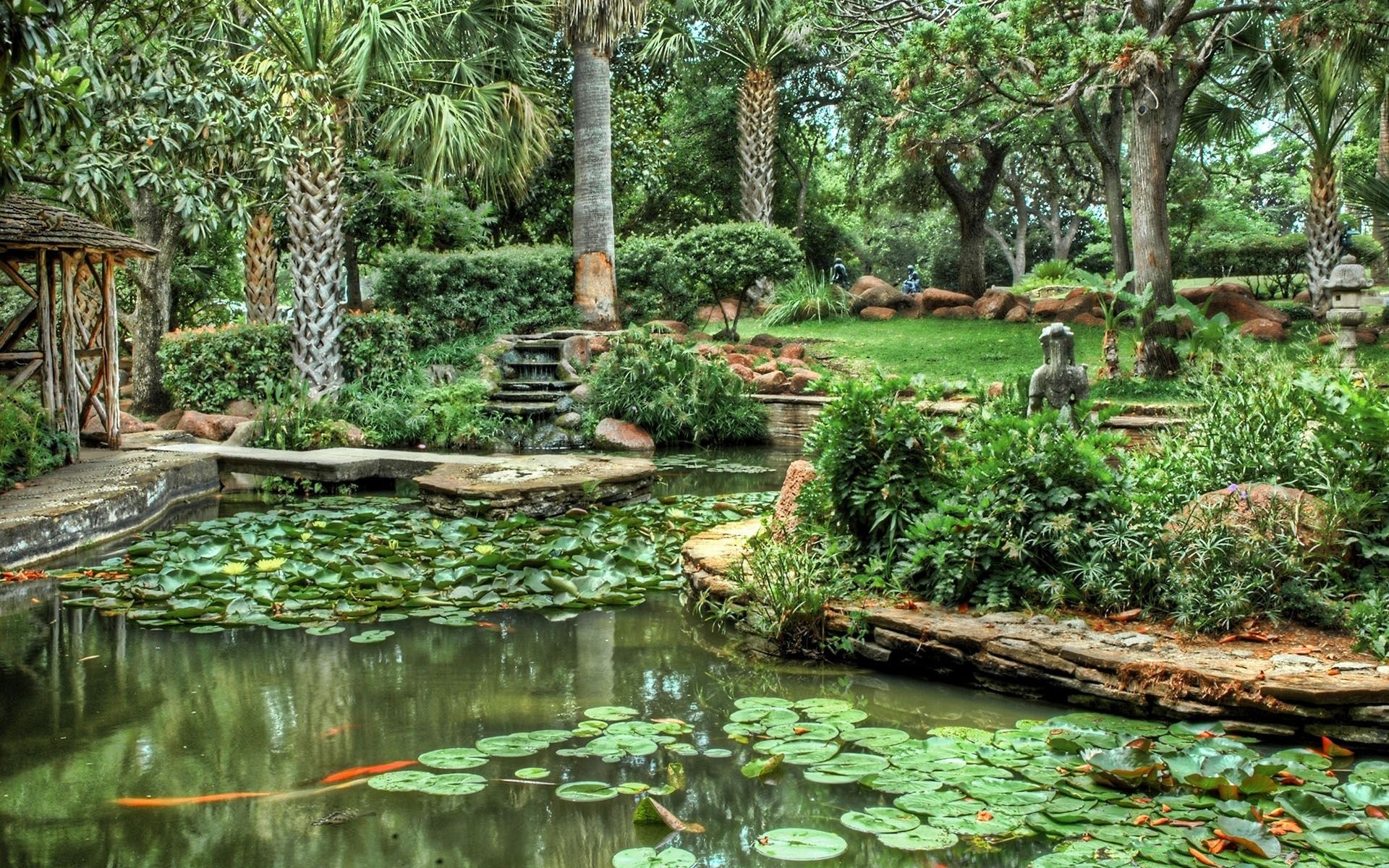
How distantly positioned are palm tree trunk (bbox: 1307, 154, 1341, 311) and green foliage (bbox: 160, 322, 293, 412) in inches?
A: 584

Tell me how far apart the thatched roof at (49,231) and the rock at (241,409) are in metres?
3.70

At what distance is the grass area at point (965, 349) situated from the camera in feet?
43.7

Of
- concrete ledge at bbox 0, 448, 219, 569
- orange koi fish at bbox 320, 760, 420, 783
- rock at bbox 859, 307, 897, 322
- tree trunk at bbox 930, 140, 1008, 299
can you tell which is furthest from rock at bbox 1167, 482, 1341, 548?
tree trunk at bbox 930, 140, 1008, 299

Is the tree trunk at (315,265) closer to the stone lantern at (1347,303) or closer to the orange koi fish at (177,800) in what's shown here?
the orange koi fish at (177,800)

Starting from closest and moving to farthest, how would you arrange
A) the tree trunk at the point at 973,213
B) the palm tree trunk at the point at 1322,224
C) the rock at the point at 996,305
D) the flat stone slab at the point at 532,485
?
the flat stone slab at the point at 532,485 < the palm tree trunk at the point at 1322,224 < the rock at the point at 996,305 < the tree trunk at the point at 973,213

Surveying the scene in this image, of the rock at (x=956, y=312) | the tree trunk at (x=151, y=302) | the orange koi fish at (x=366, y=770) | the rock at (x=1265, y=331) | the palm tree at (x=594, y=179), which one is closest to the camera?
the orange koi fish at (x=366, y=770)

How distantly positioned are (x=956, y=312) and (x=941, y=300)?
0.60m

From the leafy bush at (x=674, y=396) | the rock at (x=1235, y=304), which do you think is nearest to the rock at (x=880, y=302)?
the rock at (x=1235, y=304)

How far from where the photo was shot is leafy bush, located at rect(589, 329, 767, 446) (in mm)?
14086

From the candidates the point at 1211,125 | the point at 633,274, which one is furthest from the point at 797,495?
the point at 1211,125

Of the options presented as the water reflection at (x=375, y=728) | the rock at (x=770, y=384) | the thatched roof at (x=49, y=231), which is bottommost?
the water reflection at (x=375, y=728)

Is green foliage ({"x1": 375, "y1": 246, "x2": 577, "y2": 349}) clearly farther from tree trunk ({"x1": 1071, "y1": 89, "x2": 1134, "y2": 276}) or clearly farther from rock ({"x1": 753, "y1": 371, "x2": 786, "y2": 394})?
tree trunk ({"x1": 1071, "y1": 89, "x2": 1134, "y2": 276})

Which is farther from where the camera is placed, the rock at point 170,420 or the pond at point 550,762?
the rock at point 170,420

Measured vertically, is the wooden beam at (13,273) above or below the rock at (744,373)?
above
